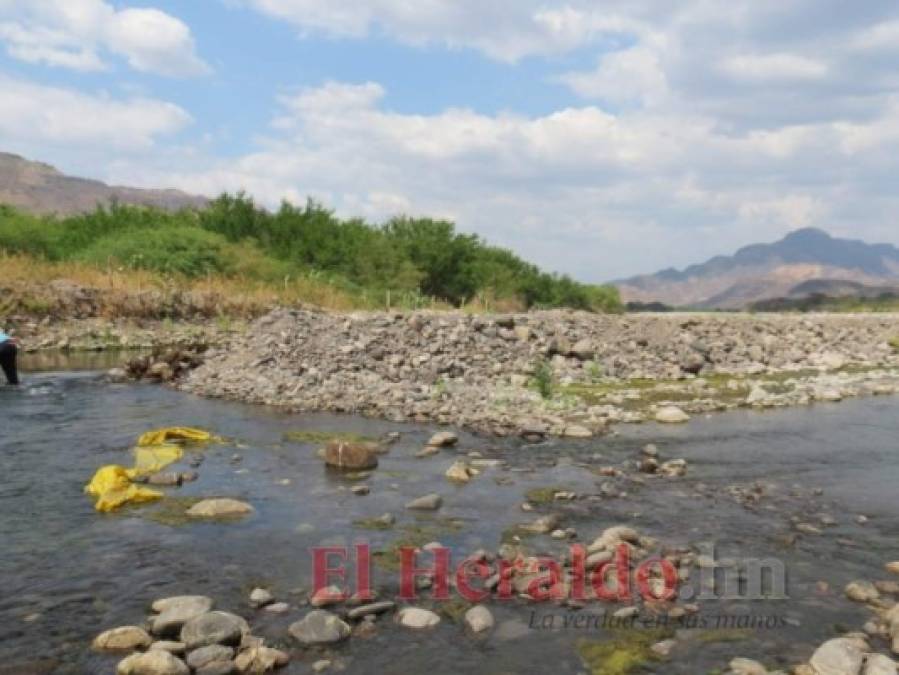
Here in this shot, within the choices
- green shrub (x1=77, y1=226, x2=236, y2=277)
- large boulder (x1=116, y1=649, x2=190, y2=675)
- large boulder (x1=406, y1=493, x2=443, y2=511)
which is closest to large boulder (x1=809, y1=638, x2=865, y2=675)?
large boulder (x1=116, y1=649, x2=190, y2=675)

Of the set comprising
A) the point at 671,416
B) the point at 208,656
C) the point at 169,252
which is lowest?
the point at 208,656

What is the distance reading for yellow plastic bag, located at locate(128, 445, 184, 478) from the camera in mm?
9289

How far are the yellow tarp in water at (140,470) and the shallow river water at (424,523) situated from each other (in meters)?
0.24

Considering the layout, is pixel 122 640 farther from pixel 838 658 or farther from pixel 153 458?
pixel 153 458

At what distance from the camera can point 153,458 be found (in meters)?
9.86

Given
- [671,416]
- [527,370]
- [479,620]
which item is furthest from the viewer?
[527,370]

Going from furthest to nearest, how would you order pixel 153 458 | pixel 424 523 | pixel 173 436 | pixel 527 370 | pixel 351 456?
pixel 527 370
pixel 173 436
pixel 153 458
pixel 351 456
pixel 424 523

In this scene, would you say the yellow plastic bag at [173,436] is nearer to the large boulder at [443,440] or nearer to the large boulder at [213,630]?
the large boulder at [443,440]

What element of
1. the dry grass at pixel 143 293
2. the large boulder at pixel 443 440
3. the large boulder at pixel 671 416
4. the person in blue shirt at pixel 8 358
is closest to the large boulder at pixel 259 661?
the large boulder at pixel 443 440

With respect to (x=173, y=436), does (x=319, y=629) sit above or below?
Answer: below

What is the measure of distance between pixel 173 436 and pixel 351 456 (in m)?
3.35

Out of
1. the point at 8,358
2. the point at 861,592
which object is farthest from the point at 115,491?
the point at 8,358

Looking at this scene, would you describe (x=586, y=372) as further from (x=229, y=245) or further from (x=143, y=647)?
(x=229, y=245)

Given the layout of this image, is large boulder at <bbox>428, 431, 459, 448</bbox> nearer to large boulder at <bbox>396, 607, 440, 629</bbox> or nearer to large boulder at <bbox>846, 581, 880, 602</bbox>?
large boulder at <bbox>396, 607, 440, 629</bbox>
